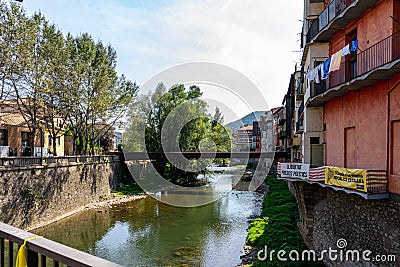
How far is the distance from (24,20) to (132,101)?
50.5 ft

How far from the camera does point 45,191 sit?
69.8 ft

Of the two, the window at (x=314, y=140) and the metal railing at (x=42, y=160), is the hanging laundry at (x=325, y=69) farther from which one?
the metal railing at (x=42, y=160)

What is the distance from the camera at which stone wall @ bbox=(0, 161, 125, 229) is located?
59.3ft

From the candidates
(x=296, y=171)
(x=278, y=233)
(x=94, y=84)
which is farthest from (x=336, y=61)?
(x=94, y=84)

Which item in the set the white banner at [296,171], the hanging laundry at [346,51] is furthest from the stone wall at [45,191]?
the hanging laundry at [346,51]

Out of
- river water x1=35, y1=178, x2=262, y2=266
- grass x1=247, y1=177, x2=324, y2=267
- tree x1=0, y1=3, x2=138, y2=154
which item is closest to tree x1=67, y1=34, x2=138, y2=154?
tree x1=0, y1=3, x2=138, y2=154

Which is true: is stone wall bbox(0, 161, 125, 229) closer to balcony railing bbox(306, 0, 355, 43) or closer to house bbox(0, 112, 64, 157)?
house bbox(0, 112, 64, 157)

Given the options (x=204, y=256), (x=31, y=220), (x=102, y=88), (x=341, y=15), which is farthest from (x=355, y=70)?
(x=102, y=88)

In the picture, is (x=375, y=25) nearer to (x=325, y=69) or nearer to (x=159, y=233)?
(x=325, y=69)

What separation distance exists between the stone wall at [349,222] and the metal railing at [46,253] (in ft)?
27.3

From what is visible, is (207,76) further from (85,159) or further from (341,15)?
(341,15)

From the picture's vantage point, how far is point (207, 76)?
113ft

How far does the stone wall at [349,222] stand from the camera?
28.1 feet

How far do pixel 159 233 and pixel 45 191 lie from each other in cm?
765
